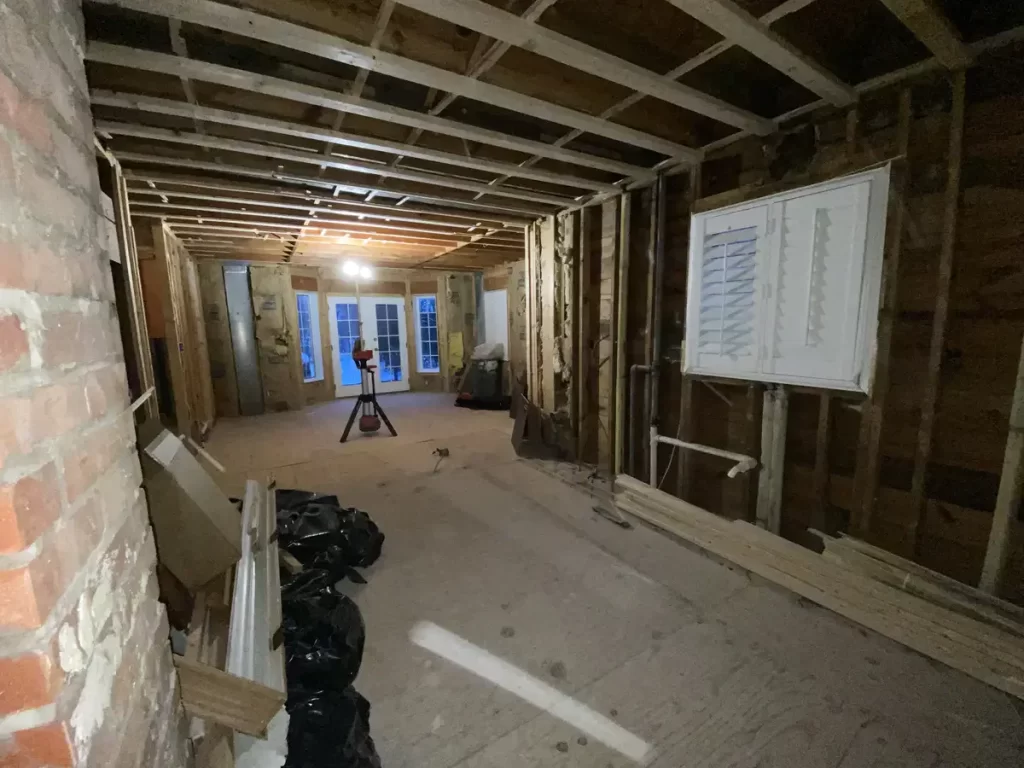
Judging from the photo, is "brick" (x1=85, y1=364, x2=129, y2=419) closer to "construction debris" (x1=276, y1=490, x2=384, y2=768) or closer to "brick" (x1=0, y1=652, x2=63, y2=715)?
"brick" (x1=0, y1=652, x2=63, y2=715)

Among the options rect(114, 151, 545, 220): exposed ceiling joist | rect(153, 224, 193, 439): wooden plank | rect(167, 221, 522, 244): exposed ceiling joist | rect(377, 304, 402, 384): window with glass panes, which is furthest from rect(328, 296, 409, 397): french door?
rect(114, 151, 545, 220): exposed ceiling joist

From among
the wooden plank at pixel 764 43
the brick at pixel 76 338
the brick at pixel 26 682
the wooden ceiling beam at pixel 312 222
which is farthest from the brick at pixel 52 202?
the wooden ceiling beam at pixel 312 222

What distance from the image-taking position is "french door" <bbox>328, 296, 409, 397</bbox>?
764 centimetres

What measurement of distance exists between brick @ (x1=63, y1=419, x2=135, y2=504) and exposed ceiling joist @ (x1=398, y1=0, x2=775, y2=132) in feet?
5.04

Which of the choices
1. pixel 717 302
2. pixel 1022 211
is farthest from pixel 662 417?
pixel 1022 211

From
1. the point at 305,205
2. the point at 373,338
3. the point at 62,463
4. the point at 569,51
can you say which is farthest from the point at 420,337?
the point at 62,463

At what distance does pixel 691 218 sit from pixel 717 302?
600 millimetres

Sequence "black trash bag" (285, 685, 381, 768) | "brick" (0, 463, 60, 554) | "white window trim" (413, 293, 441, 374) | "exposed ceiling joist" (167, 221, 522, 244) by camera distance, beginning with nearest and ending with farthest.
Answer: "brick" (0, 463, 60, 554), "black trash bag" (285, 685, 381, 768), "exposed ceiling joist" (167, 221, 522, 244), "white window trim" (413, 293, 441, 374)

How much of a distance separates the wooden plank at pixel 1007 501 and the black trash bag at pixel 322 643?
265 centimetres

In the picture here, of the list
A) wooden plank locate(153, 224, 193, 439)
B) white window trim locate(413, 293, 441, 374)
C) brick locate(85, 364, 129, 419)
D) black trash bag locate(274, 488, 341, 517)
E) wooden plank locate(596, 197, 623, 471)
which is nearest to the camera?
brick locate(85, 364, 129, 419)

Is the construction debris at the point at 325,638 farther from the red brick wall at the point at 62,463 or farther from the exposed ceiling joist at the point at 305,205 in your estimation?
the exposed ceiling joist at the point at 305,205

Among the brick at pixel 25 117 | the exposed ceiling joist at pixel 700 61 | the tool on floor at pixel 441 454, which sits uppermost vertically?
the exposed ceiling joist at pixel 700 61

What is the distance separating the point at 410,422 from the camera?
19.3ft

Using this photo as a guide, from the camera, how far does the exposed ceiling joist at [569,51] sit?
4.85 ft
